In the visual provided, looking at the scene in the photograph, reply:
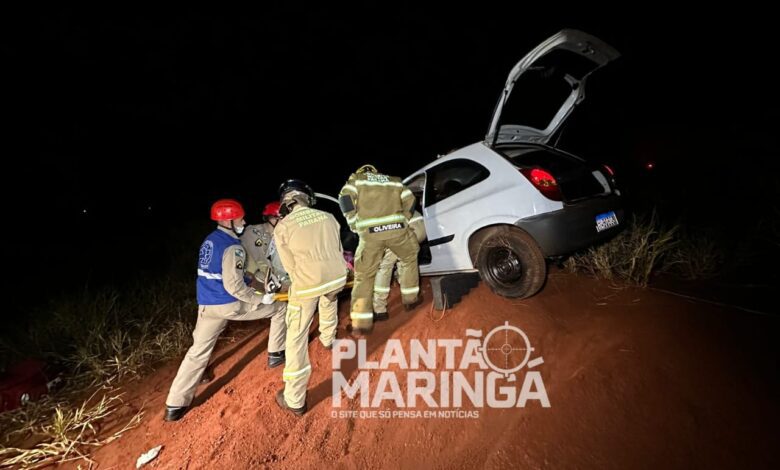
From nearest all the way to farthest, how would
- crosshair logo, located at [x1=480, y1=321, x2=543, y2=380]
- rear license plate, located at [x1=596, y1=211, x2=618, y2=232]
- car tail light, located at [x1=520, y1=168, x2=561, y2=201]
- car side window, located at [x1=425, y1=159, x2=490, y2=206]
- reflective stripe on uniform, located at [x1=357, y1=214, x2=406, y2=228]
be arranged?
1. crosshair logo, located at [x1=480, y1=321, x2=543, y2=380]
2. car tail light, located at [x1=520, y1=168, x2=561, y2=201]
3. rear license plate, located at [x1=596, y1=211, x2=618, y2=232]
4. reflective stripe on uniform, located at [x1=357, y1=214, x2=406, y2=228]
5. car side window, located at [x1=425, y1=159, x2=490, y2=206]

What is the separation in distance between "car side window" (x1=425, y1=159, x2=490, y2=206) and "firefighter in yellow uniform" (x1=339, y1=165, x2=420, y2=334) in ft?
1.79

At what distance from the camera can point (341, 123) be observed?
102 ft

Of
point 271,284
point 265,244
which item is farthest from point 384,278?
point 265,244

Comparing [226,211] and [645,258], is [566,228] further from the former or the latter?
[226,211]

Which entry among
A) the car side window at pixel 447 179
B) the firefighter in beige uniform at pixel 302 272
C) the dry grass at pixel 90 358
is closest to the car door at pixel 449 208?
the car side window at pixel 447 179

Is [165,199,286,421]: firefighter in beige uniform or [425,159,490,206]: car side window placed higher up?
[425,159,490,206]: car side window

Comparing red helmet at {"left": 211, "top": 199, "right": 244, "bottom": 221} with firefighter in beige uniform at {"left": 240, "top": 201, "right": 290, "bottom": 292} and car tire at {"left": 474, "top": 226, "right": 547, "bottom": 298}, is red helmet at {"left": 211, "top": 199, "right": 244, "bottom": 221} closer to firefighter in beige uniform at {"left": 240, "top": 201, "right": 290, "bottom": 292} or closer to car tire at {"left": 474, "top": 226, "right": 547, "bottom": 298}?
firefighter in beige uniform at {"left": 240, "top": 201, "right": 290, "bottom": 292}

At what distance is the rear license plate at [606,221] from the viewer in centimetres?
313

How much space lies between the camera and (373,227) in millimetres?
3328

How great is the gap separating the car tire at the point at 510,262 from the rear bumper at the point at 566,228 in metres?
0.12

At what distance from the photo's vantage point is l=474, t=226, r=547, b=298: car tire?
10.2ft

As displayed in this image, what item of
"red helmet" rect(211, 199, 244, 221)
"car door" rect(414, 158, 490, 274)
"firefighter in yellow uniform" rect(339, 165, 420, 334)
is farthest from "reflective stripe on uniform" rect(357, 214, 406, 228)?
"red helmet" rect(211, 199, 244, 221)

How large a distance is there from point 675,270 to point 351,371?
3640 millimetres

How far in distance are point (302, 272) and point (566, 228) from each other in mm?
2276
